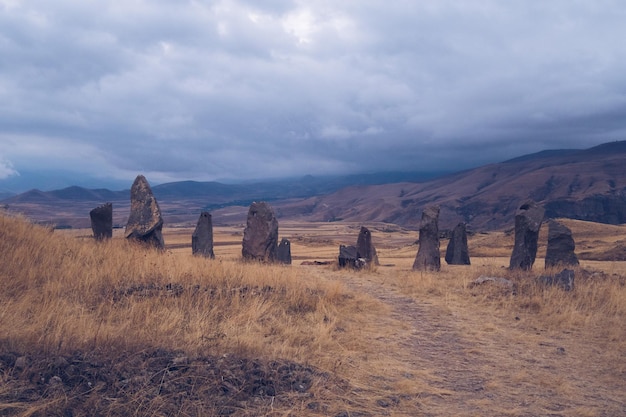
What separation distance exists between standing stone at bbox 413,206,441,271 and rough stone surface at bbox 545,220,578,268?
381cm

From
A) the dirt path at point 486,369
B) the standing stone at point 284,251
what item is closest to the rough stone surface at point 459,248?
the standing stone at point 284,251

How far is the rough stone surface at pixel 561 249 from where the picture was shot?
17.9 metres

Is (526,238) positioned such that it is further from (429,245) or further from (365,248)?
(365,248)

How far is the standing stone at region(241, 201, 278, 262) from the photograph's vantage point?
62.1 feet

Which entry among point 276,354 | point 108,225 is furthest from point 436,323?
point 108,225

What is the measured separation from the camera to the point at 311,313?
9.06 m

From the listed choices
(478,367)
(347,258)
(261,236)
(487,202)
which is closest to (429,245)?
(347,258)

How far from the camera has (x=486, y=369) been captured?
22.5ft

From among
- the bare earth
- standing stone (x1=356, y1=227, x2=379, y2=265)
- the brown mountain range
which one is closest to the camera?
the bare earth

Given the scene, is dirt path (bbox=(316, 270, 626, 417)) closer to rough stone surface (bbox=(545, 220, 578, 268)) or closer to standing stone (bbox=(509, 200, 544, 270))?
standing stone (bbox=(509, 200, 544, 270))

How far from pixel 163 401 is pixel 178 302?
12.2 ft

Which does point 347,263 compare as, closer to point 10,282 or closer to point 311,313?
point 311,313

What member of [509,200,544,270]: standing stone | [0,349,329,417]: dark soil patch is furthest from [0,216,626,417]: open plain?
[509,200,544,270]: standing stone

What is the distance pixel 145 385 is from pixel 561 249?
16689 millimetres
